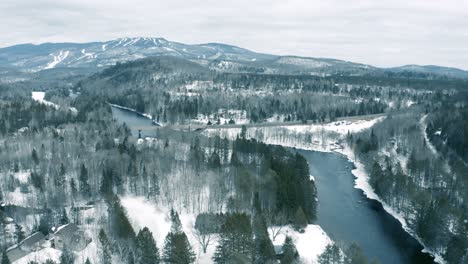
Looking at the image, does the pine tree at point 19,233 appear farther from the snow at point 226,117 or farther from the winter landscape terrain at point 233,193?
the snow at point 226,117

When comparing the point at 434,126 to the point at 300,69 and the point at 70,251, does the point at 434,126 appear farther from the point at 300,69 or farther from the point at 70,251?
the point at 300,69

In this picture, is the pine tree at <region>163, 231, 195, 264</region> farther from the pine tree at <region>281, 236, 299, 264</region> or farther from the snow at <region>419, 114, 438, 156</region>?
the snow at <region>419, 114, 438, 156</region>

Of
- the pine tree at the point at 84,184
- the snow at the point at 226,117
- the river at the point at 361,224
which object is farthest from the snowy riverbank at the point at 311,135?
the pine tree at the point at 84,184

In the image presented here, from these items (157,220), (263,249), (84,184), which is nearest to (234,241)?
(263,249)

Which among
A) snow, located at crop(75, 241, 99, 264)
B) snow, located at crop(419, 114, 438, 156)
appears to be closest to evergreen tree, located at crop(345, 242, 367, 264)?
snow, located at crop(75, 241, 99, 264)

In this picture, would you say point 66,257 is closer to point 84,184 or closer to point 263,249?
point 263,249

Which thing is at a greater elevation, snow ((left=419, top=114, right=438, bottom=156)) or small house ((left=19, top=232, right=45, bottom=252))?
snow ((left=419, top=114, right=438, bottom=156))
